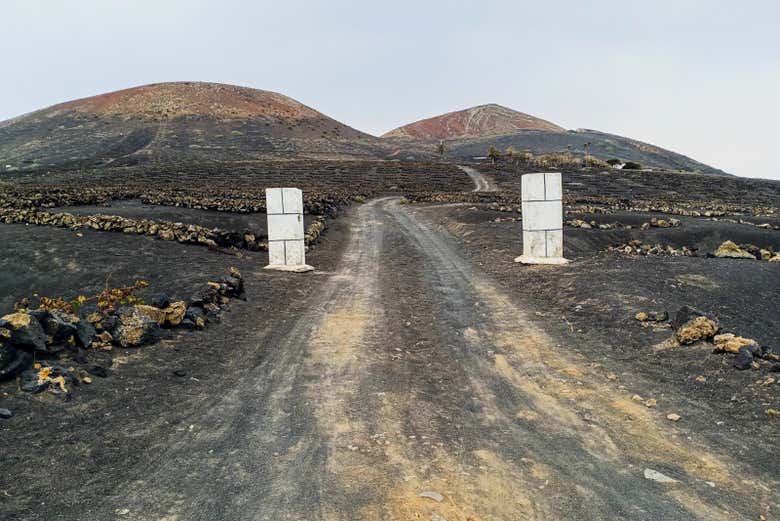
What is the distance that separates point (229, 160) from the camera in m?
65.6

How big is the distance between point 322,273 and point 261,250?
151 inches

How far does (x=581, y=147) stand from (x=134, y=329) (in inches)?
Answer: 4162

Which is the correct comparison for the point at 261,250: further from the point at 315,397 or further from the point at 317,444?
the point at 317,444

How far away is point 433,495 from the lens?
445 cm

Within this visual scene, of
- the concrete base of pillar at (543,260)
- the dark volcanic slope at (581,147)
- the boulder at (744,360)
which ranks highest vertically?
the dark volcanic slope at (581,147)

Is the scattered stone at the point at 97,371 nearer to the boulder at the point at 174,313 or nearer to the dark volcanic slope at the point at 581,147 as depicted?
the boulder at the point at 174,313

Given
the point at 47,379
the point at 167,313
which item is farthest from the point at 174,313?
the point at 47,379

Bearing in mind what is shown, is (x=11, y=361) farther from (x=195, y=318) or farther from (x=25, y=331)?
(x=195, y=318)

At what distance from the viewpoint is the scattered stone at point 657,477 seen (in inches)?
187

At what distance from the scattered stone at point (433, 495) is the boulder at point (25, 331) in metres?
5.37

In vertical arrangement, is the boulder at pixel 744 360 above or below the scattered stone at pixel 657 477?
above

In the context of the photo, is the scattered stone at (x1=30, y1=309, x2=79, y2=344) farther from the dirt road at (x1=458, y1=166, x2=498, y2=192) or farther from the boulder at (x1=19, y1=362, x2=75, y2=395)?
the dirt road at (x1=458, y1=166, x2=498, y2=192)

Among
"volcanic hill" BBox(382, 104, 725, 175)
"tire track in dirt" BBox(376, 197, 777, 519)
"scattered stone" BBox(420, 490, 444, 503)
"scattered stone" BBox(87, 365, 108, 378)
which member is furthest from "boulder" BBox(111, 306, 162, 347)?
"volcanic hill" BBox(382, 104, 725, 175)

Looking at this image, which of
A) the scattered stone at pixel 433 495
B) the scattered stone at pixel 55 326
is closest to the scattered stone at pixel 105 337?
the scattered stone at pixel 55 326
